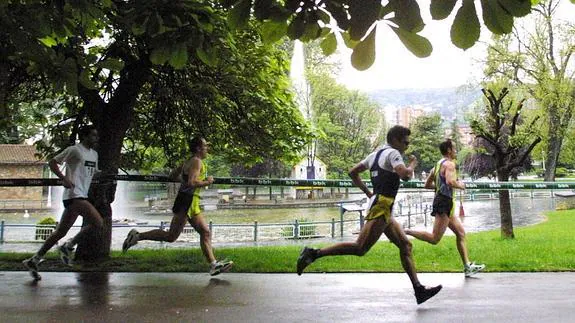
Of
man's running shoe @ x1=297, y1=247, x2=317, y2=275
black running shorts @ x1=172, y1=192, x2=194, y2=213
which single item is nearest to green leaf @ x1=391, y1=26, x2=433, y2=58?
man's running shoe @ x1=297, y1=247, x2=317, y2=275

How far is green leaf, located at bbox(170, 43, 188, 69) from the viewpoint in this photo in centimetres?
355

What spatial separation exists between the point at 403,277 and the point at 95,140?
14.4 feet

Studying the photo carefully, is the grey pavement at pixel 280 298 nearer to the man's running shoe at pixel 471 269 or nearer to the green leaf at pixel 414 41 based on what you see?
the man's running shoe at pixel 471 269

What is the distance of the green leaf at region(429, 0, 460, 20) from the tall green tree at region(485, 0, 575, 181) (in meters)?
27.5

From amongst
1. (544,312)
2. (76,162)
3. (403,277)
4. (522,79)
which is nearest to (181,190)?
(76,162)

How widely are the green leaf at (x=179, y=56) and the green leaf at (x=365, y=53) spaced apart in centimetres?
132

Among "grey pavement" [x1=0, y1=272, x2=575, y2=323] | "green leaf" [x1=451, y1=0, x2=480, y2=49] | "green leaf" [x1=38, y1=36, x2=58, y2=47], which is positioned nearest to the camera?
"green leaf" [x1=451, y1=0, x2=480, y2=49]

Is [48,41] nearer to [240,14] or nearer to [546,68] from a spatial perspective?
[240,14]

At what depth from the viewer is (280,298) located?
5680mm

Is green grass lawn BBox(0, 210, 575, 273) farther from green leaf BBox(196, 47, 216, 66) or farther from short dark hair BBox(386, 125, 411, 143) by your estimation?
green leaf BBox(196, 47, 216, 66)

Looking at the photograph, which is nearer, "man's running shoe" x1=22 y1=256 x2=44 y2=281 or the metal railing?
"man's running shoe" x1=22 y1=256 x2=44 y2=281

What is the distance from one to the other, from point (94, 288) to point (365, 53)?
4910mm

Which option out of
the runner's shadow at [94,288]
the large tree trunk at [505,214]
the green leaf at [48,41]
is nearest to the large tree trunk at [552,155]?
the large tree trunk at [505,214]

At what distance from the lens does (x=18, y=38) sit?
13.1ft
